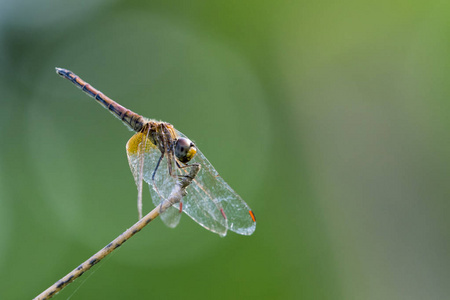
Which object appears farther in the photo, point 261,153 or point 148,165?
point 261,153

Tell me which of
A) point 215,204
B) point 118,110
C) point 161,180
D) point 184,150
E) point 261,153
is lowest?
point 261,153

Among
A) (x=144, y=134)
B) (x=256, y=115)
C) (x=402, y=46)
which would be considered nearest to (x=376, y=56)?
(x=402, y=46)

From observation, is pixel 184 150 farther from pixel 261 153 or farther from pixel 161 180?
pixel 261 153

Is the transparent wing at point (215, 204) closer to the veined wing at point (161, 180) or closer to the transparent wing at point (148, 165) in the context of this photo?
the veined wing at point (161, 180)

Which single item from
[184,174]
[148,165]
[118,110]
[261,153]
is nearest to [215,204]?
[184,174]

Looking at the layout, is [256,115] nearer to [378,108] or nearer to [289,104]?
[289,104]

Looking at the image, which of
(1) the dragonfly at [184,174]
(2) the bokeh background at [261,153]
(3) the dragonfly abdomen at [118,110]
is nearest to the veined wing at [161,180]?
(1) the dragonfly at [184,174]
